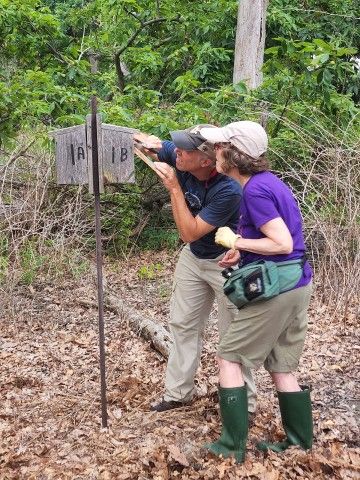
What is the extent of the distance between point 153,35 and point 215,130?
9.35 metres

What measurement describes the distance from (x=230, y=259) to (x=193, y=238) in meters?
0.29

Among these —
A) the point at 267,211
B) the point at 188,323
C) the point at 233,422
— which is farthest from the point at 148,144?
the point at 233,422

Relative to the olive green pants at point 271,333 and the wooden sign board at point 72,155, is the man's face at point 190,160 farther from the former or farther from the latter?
the olive green pants at point 271,333

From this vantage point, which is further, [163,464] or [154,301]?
[154,301]

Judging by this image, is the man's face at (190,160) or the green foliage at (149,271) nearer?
the man's face at (190,160)

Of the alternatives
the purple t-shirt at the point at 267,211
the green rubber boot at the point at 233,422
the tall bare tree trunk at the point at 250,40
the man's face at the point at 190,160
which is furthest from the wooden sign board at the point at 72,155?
the tall bare tree trunk at the point at 250,40

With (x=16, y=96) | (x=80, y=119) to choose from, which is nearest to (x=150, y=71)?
(x=80, y=119)

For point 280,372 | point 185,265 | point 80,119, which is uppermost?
point 80,119

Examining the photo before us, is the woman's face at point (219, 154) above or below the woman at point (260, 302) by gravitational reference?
above

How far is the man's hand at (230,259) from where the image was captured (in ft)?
10.3

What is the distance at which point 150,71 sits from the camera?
34.8 feet

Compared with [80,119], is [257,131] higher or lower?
lower

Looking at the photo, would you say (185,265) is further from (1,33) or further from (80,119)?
(1,33)

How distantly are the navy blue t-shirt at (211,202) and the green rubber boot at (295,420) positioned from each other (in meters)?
0.98
